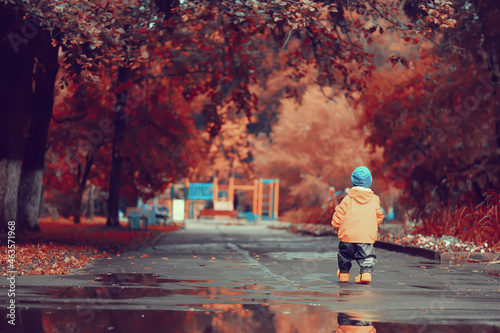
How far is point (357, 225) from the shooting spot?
40.3ft

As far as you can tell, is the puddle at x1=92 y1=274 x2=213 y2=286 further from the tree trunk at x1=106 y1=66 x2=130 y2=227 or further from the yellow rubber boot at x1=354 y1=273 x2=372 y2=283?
the tree trunk at x1=106 y1=66 x2=130 y2=227

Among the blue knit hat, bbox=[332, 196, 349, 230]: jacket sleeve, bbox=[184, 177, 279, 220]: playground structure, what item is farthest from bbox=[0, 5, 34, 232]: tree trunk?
bbox=[184, 177, 279, 220]: playground structure


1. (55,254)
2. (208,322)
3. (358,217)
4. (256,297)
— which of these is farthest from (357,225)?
(55,254)

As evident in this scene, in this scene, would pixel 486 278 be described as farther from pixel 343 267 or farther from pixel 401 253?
pixel 401 253

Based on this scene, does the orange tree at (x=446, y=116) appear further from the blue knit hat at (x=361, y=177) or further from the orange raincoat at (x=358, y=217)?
the orange raincoat at (x=358, y=217)

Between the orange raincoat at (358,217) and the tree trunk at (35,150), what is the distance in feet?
43.2

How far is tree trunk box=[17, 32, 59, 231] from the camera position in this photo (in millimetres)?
23656

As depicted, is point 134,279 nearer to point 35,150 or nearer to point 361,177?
point 361,177

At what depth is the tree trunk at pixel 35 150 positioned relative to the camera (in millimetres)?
23656

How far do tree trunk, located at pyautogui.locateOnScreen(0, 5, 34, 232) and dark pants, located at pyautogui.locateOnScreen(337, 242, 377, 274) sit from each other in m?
9.14

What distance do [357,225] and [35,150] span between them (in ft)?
45.4

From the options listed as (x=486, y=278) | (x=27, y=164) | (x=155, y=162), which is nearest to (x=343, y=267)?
(x=486, y=278)

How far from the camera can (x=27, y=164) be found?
23.7m

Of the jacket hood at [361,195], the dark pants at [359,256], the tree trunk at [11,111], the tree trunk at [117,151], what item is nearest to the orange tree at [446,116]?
the jacket hood at [361,195]
